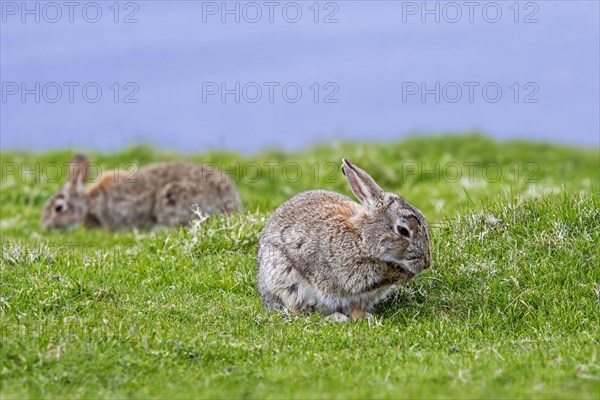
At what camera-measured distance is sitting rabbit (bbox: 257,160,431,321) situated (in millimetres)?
11618

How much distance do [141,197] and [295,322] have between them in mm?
11247

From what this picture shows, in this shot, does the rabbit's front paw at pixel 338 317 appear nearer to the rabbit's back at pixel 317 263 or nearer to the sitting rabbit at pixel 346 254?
the sitting rabbit at pixel 346 254

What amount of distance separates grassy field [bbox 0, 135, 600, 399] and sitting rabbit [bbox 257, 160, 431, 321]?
0.43m

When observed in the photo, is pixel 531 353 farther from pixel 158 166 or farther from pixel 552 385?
pixel 158 166

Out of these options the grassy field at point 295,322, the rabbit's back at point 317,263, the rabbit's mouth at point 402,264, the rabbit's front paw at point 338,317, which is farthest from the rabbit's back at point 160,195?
the rabbit's mouth at point 402,264

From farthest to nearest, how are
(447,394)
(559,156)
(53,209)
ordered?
1. (559,156)
2. (53,209)
3. (447,394)

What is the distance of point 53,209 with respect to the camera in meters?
22.1

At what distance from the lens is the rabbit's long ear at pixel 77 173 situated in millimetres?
22500

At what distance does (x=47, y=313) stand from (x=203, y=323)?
1.82m

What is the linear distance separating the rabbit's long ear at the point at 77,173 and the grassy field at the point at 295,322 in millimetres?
5122

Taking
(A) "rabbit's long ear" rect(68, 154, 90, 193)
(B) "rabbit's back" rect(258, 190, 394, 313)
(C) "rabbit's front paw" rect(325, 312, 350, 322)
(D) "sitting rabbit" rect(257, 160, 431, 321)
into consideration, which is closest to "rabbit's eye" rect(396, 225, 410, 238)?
(D) "sitting rabbit" rect(257, 160, 431, 321)

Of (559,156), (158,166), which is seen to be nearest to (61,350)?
(158,166)

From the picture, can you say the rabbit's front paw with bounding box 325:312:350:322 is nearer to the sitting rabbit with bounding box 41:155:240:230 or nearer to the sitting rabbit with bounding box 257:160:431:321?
the sitting rabbit with bounding box 257:160:431:321

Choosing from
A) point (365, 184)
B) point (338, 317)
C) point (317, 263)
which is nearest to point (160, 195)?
point (317, 263)
